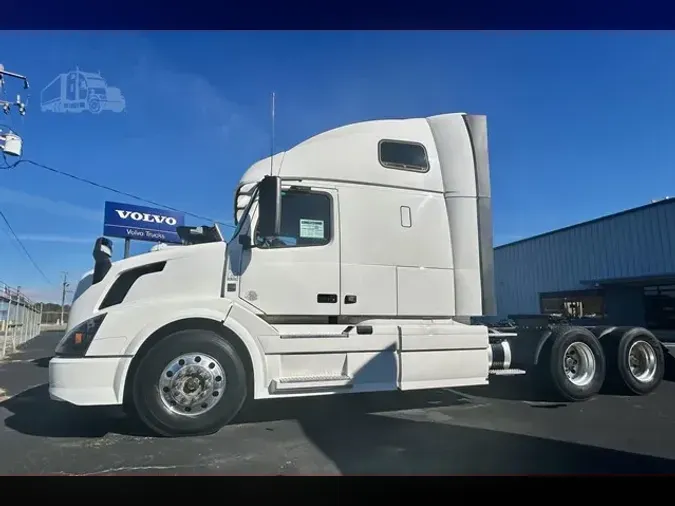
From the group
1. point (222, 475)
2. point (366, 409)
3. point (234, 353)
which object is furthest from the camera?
point (366, 409)

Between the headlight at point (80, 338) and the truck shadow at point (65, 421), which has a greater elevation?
the headlight at point (80, 338)

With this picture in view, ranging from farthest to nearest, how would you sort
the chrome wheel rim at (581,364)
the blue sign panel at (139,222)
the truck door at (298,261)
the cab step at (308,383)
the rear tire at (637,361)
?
the rear tire at (637,361)
the chrome wheel rim at (581,364)
the truck door at (298,261)
the cab step at (308,383)
the blue sign panel at (139,222)

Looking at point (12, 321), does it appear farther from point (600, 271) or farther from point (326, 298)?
point (600, 271)

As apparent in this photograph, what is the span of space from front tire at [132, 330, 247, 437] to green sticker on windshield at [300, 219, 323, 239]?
149 cm

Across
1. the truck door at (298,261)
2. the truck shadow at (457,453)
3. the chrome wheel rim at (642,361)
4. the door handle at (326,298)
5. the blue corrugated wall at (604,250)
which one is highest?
the blue corrugated wall at (604,250)

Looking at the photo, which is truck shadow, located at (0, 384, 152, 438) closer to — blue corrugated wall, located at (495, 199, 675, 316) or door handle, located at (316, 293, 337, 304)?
door handle, located at (316, 293, 337, 304)

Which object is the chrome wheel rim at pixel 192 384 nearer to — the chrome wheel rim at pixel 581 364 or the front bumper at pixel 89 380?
the front bumper at pixel 89 380

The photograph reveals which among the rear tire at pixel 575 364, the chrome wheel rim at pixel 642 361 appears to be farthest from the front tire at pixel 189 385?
the chrome wheel rim at pixel 642 361

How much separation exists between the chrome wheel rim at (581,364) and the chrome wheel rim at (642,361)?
79cm

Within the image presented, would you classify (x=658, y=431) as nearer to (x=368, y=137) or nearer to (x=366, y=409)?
(x=366, y=409)

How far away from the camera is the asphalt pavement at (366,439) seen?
4129mm
